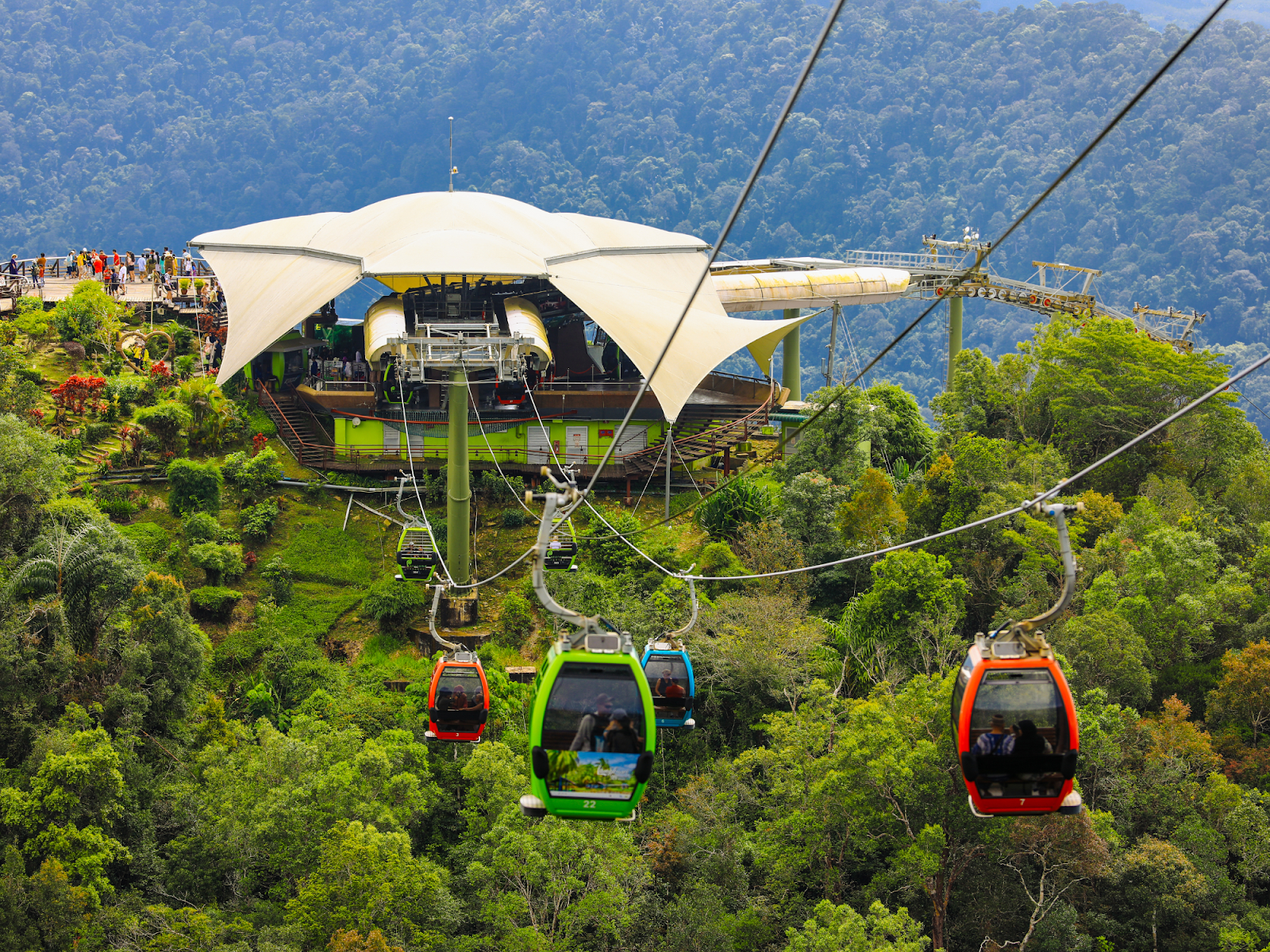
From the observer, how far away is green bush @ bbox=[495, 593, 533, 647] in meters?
35.3

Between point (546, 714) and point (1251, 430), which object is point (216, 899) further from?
point (1251, 430)

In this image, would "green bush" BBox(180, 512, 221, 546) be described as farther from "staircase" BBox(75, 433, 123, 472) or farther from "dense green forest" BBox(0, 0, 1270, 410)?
"dense green forest" BBox(0, 0, 1270, 410)

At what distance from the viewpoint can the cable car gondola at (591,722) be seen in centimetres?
1476

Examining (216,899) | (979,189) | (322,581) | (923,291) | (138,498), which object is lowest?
(216,899)

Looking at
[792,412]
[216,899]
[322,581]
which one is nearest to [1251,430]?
[792,412]

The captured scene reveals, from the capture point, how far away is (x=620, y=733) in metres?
14.8

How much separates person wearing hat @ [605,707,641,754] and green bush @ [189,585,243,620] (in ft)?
72.7

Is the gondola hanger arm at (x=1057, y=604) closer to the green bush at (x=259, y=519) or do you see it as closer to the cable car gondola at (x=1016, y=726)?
the cable car gondola at (x=1016, y=726)

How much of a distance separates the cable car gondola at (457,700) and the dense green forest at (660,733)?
4275 mm

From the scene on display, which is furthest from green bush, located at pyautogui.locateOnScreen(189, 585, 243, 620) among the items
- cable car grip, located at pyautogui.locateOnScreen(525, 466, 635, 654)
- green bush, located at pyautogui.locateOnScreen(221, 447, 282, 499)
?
cable car grip, located at pyautogui.locateOnScreen(525, 466, 635, 654)

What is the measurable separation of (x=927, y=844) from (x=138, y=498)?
23930 mm

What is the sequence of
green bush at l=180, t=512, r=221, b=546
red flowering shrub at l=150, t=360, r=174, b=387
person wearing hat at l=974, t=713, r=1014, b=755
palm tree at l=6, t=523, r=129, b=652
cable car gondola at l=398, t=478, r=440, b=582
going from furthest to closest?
red flowering shrub at l=150, t=360, r=174, b=387 < green bush at l=180, t=512, r=221, b=546 < cable car gondola at l=398, t=478, r=440, b=582 < palm tree at l=6, t=523, r=129, b=652 < person wearing hat at l=974, t=713, r=1014, b=755

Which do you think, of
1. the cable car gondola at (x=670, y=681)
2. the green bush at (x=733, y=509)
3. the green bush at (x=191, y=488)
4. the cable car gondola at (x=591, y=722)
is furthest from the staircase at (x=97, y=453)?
the cable car gondola at (x=591, y=722)

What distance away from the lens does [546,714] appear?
48.5 ft
